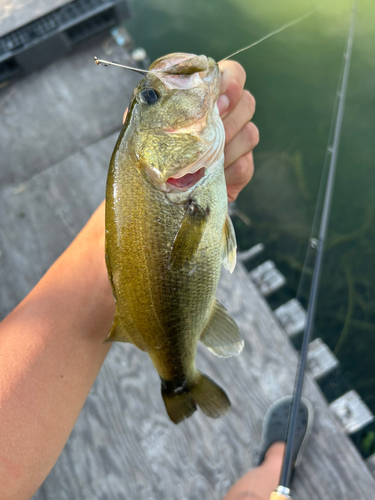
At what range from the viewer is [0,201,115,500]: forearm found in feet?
3.49

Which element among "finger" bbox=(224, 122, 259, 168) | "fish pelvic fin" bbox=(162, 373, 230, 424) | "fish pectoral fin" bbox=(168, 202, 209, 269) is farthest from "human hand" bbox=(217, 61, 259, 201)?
"fish pelvic fin" bbox=(162, 373, 230, 424)

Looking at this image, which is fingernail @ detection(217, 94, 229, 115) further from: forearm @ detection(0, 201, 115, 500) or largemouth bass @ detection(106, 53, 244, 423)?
forearm @ detection(0, 201, 115, 500)

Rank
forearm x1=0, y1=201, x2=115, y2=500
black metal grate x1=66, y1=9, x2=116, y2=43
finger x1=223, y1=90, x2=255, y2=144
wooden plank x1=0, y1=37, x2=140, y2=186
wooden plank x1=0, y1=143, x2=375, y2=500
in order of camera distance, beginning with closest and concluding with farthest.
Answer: forearm x1=0, y1=201, x2=115, y2=500, finger x1=223, y1=90, x2=255, y2=144, wooden plank x1=0, y1=143, x2=375, y2=500, wooden plank x1=0, y1=37, x2=140, y2=186, black metal grate x1=66, y1=9, x2=116, y2=43

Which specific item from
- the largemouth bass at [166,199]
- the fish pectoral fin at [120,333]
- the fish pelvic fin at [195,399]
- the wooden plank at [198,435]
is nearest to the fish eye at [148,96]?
the largemouth bass at [166,199]

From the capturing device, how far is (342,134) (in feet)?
10.8

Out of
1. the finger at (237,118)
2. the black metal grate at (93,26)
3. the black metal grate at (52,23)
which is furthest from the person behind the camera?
the black metal grate at (93,26)

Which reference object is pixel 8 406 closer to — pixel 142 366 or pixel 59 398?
pixel 59 398

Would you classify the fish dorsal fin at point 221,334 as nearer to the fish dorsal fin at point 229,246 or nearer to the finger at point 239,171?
the fish dorsal fin at point 229,246

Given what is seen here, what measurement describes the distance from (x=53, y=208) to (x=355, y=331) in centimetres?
249

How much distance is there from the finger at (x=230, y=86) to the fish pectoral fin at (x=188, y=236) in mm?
412

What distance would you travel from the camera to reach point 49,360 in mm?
1200

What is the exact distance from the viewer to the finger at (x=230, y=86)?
3.65 ft

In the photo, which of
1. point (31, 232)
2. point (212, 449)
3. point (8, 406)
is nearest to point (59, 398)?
point (8, 406)

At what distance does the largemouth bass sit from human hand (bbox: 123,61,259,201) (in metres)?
0.15
